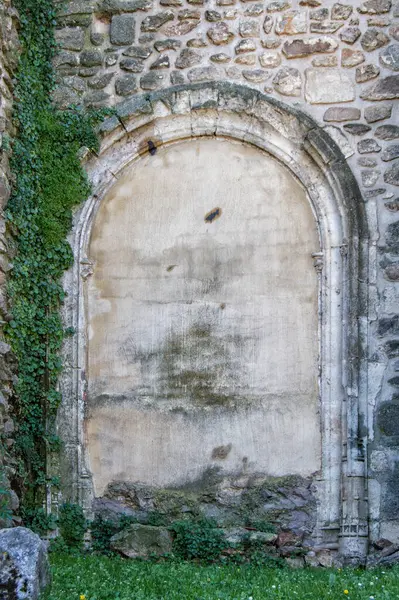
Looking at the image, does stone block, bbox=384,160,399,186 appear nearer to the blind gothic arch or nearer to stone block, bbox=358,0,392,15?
the blind gothic arch

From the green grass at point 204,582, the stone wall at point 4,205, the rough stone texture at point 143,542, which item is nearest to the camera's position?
the green grass at point 204,582

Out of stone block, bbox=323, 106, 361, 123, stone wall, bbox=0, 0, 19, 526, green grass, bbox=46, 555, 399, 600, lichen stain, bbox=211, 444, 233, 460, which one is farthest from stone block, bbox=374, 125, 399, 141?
green grass, bbox=46, 555, 399, 600

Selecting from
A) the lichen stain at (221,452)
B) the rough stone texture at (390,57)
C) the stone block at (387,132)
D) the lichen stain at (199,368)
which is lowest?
the lichen stain at (221,452)

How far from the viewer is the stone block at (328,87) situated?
6.32 m

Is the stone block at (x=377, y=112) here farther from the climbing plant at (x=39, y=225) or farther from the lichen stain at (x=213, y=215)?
the climbing plant at (x=39, y=225)

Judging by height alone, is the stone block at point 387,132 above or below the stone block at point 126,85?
below

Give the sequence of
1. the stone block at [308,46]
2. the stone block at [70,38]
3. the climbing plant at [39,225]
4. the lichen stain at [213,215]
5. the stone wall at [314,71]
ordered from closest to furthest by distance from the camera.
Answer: the stone wall at [314,71], the climbing plant at [39,225], the stone block at [308,46], the lichen stain at [213,215], the stone block at [70,38]

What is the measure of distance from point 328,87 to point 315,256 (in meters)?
1.42

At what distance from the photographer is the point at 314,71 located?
6.38 m

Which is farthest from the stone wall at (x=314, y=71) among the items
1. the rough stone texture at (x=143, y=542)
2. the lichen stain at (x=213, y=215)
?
the rough stone texture at (x=143, y=542)

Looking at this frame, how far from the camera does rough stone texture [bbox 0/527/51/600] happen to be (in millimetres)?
4172

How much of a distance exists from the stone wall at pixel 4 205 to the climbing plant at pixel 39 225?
9 cm

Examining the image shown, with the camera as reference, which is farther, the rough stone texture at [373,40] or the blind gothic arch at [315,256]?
the rough stone texture at [373,40]

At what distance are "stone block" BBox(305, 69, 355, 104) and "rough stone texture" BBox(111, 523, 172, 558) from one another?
3.74 metres
